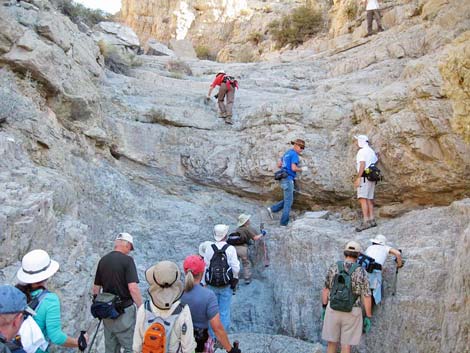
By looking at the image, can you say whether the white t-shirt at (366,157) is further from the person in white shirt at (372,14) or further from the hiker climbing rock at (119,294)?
the person in white shirt at (372,14)

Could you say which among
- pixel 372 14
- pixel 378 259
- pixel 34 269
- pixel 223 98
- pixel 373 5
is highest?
pixel 373 5

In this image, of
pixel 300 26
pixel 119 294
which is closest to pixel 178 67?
pixel 300 26

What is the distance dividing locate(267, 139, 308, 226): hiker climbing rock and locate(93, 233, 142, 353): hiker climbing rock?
15.2ft

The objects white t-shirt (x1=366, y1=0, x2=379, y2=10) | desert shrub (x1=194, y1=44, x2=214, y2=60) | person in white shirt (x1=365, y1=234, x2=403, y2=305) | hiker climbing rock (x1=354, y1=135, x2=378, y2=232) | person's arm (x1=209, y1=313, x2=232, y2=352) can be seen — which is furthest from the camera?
desert shrub (x1=194, y1=44, x2=214, y2=60)

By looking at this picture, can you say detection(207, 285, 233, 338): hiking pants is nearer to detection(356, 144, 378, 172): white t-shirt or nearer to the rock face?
the rock face

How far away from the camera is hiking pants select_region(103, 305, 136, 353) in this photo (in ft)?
17.2

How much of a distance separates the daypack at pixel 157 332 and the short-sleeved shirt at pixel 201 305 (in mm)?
465

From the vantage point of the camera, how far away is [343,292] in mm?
5953

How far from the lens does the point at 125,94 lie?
1263 centimetres

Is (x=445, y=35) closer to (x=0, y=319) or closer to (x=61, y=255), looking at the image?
(x=61, y=255)

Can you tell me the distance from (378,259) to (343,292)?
3.19 feet

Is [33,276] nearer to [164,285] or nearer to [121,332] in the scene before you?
[164,285]

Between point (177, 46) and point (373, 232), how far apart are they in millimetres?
22031

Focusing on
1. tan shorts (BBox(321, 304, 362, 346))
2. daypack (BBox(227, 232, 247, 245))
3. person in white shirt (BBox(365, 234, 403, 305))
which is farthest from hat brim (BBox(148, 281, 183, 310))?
daypack (BBox(227, 232, 247, 245))
